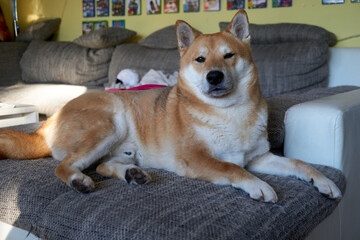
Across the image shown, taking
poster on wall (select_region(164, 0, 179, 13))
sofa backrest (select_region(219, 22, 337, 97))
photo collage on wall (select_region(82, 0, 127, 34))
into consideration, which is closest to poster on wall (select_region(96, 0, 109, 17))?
photo collage on wall (select_region(82, 0, 127, 34))

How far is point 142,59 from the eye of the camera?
330 cm

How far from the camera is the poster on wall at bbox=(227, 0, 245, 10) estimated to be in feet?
10.1

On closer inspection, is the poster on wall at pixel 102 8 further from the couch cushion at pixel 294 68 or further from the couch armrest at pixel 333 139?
the couch armrest at pixel 333 139

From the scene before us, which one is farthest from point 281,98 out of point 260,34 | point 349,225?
point 260,34

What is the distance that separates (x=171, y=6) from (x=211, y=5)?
17.3 inches

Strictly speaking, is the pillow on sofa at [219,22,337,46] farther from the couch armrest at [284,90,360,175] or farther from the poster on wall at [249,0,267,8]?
the couch armrest at [284,90,360,175]

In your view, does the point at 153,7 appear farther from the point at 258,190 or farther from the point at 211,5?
the point at 258,190

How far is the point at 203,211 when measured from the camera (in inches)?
39.3

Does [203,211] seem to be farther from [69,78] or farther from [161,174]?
[69,78]

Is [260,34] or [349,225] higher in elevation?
[260,34]

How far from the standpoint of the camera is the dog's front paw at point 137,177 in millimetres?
1242

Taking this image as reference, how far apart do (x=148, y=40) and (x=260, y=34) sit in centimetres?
112

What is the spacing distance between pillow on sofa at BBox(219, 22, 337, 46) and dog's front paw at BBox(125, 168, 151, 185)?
1.78 metres

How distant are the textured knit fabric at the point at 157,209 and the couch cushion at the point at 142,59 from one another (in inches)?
73.2
